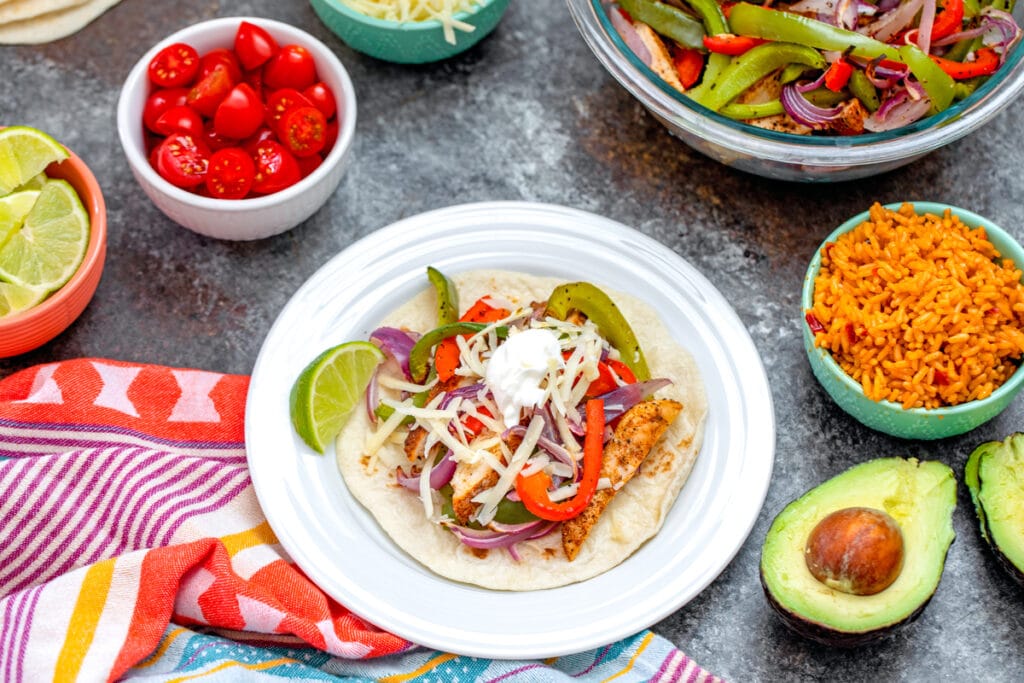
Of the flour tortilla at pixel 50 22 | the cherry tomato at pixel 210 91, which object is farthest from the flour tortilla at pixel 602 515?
the flour tortilla at pixel 50 22

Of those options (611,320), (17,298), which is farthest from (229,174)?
(611,320)

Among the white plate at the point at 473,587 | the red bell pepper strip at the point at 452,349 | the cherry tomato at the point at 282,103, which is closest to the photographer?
the white plate at the point at 473,587

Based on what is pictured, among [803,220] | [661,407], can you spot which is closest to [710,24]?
[803,220]

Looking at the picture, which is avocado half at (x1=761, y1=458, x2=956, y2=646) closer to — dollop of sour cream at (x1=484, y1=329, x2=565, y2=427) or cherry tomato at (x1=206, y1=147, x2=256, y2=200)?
dollop of sour cream at (x1=484, y1=329, x2=565, y2=427)

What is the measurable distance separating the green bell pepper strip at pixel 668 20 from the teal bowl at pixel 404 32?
44cm

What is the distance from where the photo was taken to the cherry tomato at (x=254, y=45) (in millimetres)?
3504

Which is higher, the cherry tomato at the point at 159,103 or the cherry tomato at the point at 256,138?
the cherry tomato at the point at 159,103

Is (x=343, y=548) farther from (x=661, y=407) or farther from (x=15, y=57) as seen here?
(x=15, y=57)

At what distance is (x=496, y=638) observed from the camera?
3.03 meters

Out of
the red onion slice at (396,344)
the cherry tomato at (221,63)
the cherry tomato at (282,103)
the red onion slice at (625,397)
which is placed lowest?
the red onion slice at (396,344)

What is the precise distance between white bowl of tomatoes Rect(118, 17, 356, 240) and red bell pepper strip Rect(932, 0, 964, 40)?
1.60 meters

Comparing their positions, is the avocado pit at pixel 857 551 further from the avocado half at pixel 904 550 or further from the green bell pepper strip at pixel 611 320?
the green bell pepper strip at pixel 611 320

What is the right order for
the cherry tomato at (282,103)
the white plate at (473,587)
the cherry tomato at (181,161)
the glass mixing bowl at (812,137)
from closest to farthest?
the white plate at (473,587), the glass mixing bowl at (812,137), the cherry tomato at (181,161), the cherry tomato at (282,103)

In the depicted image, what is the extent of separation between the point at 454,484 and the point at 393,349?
1.49ft
